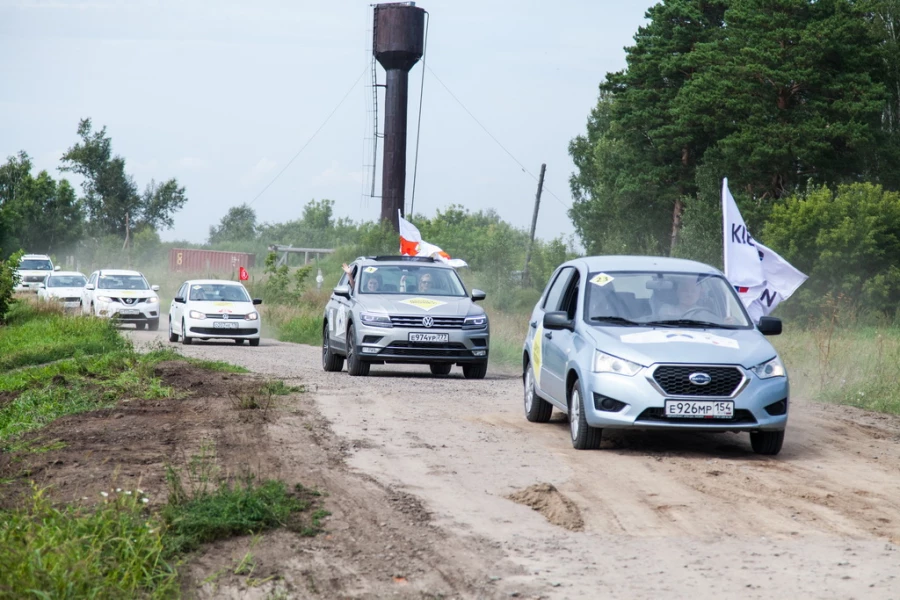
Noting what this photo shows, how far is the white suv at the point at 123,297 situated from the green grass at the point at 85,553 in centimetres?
2800

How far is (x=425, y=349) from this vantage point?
1797cm

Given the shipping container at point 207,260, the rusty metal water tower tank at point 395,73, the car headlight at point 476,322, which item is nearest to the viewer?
the car headlight at point 476,322

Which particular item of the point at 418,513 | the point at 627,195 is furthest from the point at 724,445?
the point at 627,195

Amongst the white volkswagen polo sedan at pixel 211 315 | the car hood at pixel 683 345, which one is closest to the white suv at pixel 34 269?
the white volkswagen polo sedan at pixel 211 315

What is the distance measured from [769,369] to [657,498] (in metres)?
2.55

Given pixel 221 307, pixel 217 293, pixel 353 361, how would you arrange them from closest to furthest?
pixel 353 361 < pixel 221 307 < pixel 217 293

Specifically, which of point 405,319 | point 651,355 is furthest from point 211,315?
point 651,355

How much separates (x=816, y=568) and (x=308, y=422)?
21.3ft

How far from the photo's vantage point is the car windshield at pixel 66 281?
40719 mm

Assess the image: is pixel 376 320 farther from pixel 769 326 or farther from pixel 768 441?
pixel 768 441

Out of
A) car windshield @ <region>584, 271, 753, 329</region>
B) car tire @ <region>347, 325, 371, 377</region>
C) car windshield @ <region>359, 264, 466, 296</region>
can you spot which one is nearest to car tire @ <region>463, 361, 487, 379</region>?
car windshield @ <region>359, 264, 466, 296</region>

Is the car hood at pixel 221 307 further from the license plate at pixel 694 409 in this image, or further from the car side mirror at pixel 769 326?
the license plate at pixel 694 409

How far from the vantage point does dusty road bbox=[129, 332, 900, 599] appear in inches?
234

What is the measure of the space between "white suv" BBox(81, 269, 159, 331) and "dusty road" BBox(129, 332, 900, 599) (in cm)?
2113
